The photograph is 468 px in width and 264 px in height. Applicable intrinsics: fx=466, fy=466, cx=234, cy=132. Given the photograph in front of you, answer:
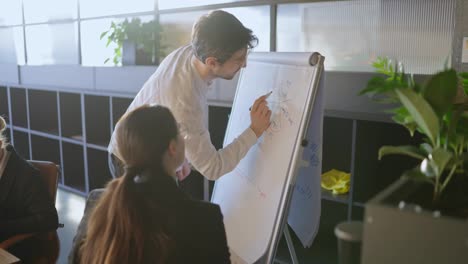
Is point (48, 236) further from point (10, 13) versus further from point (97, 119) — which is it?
point (10, 13)

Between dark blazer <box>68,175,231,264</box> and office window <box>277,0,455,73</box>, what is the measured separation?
60.9 inches

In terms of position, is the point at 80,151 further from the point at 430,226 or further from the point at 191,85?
the point at 430,226

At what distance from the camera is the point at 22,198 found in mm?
2277

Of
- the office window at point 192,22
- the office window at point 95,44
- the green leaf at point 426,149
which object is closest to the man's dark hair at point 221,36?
the green leaf at point 426,149

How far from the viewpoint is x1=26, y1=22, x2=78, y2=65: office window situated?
16.2ft

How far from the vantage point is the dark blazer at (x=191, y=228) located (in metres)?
1.32

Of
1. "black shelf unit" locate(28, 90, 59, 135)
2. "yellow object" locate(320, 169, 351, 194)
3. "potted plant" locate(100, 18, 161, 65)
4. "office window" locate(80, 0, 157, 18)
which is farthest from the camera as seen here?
"black shelf unit" locate(28, 90, 59, 135)

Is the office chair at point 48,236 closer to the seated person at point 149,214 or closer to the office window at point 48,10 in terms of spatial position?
the seated person at point 149,214

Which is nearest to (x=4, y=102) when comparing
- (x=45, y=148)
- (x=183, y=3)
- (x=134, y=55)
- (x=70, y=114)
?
(x=45, y=148)

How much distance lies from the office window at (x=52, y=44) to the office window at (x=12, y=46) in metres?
0.17

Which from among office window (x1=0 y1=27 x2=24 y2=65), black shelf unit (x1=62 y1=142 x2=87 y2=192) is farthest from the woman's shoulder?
office window (x1=0 y1=27 x2=24 y2=65)

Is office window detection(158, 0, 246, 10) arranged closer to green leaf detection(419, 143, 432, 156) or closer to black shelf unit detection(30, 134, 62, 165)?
black shelf unit detection(30, 134, 62, 165)

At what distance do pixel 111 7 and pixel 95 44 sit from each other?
438 mm

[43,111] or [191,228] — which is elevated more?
[191,228]
